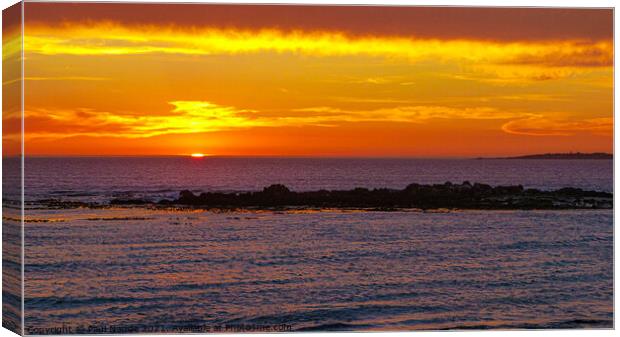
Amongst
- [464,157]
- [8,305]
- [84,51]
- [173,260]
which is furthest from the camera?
[173,260]

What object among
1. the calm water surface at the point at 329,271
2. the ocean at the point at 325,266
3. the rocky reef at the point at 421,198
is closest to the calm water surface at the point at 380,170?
the ocean at the point at 325,266

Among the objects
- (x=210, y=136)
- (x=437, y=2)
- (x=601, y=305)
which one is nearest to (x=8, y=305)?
(x=210, y=136)

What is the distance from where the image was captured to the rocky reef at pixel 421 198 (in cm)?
1514

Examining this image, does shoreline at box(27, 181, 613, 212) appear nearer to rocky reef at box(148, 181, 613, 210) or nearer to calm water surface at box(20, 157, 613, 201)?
rocky reef at box(148, 181, 613, 210)

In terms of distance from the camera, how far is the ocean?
12.6 meters

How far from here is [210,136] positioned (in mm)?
13492

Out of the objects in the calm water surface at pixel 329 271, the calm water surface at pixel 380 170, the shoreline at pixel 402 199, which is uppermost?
the calm water surface at pixel 380 170

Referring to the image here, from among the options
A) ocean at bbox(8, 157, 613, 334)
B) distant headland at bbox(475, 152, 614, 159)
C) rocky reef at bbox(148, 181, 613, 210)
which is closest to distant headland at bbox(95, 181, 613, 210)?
rocky reef at bbox(148, 181, 613, 210)

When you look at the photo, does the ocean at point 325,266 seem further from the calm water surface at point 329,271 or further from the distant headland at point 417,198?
the distant headland at point 417,198

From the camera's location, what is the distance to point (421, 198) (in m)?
15.4

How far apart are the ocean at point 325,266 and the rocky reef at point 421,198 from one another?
19 cm

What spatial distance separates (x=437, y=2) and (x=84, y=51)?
415cm

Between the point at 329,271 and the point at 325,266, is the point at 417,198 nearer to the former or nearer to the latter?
the point at 325,266

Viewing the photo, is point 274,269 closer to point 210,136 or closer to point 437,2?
point 210,136
